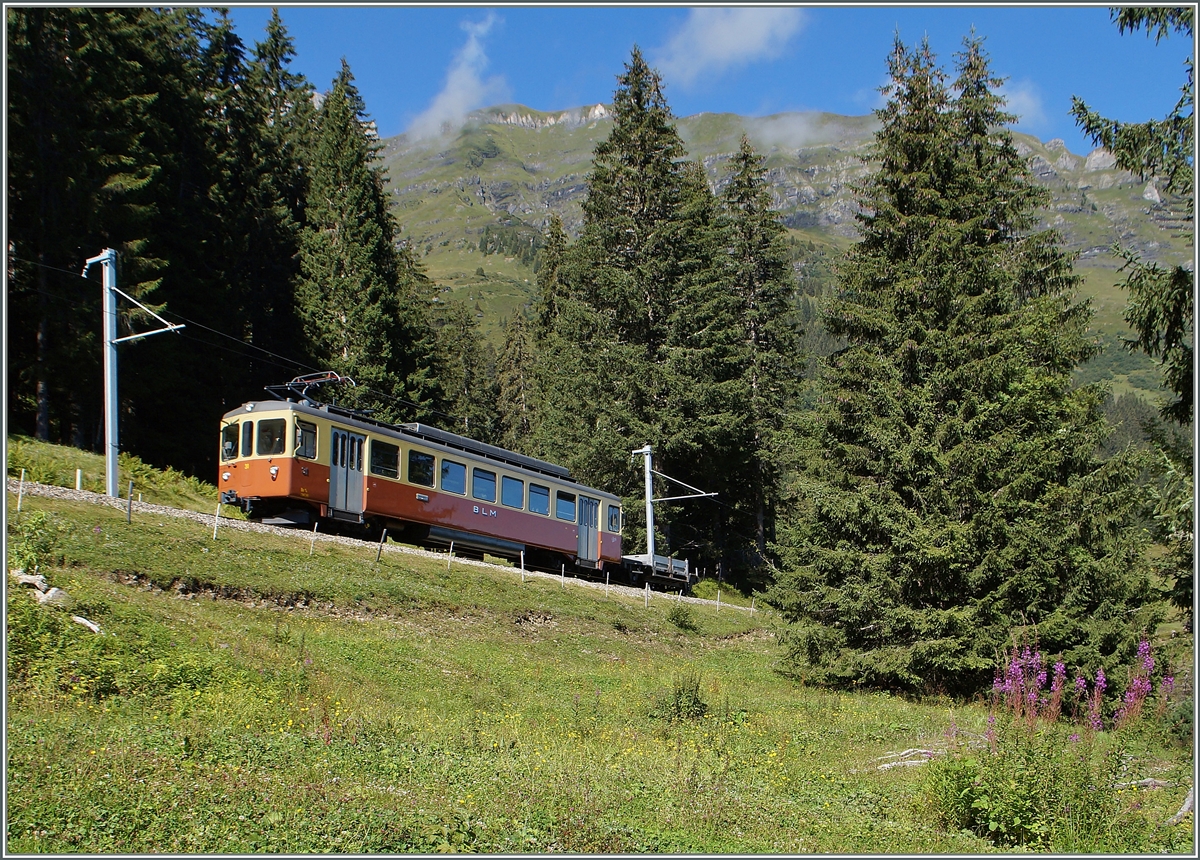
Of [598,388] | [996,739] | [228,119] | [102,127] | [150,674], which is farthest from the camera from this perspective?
[228,119]

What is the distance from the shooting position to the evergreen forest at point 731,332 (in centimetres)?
1578

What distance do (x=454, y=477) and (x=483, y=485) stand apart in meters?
1.20

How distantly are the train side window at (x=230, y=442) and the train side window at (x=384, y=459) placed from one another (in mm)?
3106

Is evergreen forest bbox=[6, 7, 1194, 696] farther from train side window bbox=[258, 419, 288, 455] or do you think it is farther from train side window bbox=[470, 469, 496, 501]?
train side window bbox=[258, 419, 288, 455]

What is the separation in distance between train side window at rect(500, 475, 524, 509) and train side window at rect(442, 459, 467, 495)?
1.59 meters

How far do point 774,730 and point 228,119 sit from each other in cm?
4563

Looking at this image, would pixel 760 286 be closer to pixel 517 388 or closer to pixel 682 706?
pixel 682 706

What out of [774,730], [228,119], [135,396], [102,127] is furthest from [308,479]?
[228,119]

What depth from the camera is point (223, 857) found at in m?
6.11

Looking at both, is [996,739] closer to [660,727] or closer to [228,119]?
[660,727]

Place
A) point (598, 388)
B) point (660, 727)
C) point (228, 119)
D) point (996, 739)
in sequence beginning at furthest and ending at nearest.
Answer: point (228, 119)
point (598, 388)
point (660, 727)
point (996, 739)

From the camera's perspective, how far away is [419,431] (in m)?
24.0

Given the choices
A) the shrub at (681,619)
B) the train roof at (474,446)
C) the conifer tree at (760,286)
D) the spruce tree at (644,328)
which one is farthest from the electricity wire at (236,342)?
the shrub at (681,619)

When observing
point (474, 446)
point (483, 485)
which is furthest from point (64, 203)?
point (483, 485)
